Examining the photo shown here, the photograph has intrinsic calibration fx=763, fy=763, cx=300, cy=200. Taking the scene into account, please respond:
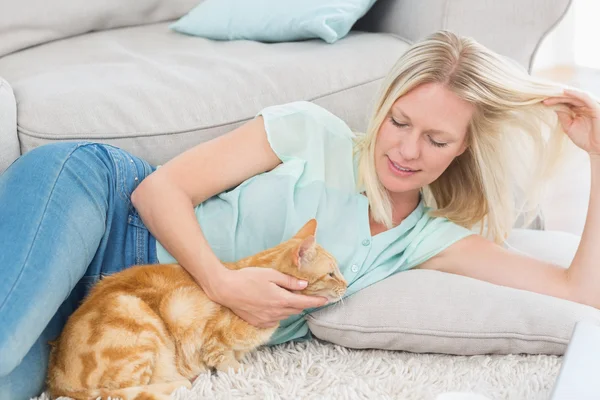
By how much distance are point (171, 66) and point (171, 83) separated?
0.52 ft

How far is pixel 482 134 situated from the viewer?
1682mm

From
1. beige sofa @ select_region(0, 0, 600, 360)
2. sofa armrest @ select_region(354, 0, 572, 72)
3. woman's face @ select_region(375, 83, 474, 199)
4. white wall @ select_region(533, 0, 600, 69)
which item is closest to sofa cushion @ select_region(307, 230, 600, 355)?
beige sofa @ select_region(0, 0, 600, 360)

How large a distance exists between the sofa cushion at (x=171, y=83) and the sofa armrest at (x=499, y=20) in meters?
0.14

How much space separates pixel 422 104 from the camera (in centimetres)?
159

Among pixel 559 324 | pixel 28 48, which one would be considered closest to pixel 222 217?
pixel 559 324

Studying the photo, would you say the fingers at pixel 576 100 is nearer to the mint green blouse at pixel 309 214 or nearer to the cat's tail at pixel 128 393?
the mint green blouse at pixel 309 214

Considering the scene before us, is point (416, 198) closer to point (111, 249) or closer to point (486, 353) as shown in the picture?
point (486, 353)

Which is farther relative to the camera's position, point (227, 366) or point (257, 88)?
point (257, 88)

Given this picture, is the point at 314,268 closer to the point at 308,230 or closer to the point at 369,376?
the point at 308,230

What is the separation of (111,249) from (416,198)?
28.3 inches

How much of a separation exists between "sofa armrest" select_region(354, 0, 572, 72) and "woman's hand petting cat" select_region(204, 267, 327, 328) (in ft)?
3.47

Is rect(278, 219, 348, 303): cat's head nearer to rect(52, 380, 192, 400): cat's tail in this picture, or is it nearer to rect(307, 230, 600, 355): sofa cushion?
rect(307, 230, 600, 355): sofa cushion

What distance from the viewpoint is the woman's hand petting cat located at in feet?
4.91

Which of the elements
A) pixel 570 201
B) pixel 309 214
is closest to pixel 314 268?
pixel 309 214
